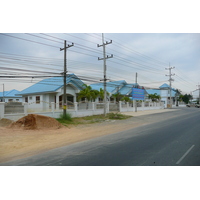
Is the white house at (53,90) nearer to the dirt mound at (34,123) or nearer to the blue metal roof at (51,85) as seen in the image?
the blue metal roof at (51,85)

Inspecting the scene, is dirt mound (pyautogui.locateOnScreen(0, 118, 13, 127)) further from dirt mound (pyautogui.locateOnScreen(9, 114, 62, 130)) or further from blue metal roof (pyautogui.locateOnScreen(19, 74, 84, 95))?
blue metal roof (pyautogui.locateOnScreen(19, 74, 84, 95))

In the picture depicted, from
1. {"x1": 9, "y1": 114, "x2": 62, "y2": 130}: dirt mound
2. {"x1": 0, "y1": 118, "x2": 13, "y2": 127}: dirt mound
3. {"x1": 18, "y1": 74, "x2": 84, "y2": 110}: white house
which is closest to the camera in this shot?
{"x1": 9, "y1": 114, "x2": 62, "y2": 130}: dirt mound

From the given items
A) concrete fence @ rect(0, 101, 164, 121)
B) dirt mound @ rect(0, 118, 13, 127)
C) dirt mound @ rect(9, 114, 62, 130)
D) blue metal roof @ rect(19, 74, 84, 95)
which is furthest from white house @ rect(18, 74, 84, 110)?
dirt mound @ rect(9, 114, 62, 130)

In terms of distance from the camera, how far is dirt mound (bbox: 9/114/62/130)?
520 inches

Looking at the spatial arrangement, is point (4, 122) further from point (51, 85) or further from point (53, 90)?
point (51, 85)

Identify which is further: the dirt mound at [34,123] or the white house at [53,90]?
the white house at [53,90]

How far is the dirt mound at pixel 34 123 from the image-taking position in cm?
1320

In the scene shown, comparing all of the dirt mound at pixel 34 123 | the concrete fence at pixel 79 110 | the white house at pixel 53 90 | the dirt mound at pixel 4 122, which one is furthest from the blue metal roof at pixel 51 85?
the dirt mound at pixel 34 123

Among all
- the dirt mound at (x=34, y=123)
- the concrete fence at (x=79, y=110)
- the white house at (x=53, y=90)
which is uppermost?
the white house at (x=53, y=90)

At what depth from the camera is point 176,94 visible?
68.9m

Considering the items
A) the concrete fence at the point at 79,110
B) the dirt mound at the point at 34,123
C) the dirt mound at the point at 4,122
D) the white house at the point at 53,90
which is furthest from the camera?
the white house at the point at 53,90

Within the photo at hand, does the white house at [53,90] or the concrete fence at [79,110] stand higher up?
the white house at [53,90]

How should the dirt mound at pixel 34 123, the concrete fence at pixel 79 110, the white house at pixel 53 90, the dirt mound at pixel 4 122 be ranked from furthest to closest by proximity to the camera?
the white house at pixel 53 90 < the concrete fence at pixel 79 110 < the dirt mound at pixel 4 122 < the dirt mound at pixel 34 123

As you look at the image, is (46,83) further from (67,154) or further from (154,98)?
(154,98)
